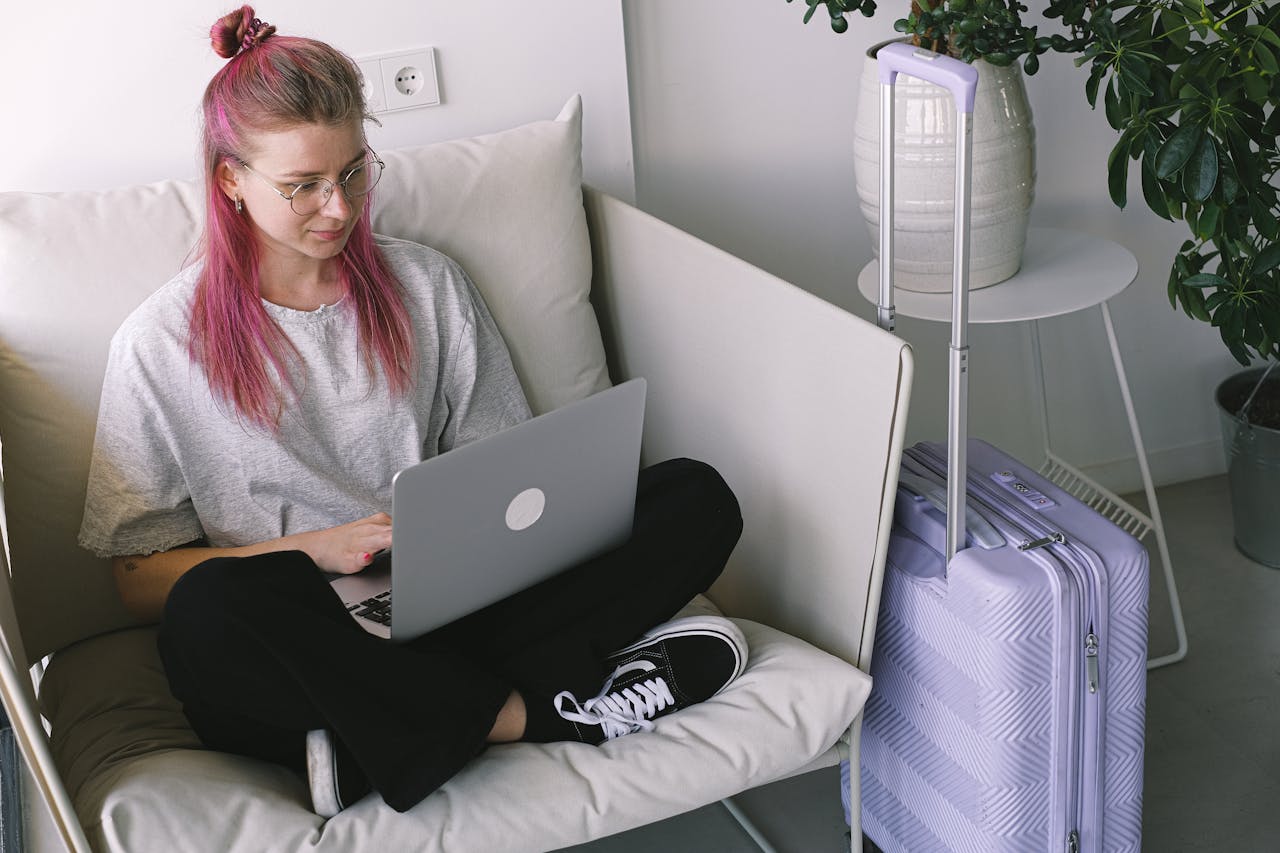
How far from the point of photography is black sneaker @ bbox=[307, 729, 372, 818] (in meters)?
1.17

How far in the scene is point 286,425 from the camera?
1456 mm

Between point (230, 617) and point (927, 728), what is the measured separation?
28.4 inches

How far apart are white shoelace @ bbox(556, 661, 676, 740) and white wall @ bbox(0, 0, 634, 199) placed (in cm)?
89

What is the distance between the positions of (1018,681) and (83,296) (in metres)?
1.10

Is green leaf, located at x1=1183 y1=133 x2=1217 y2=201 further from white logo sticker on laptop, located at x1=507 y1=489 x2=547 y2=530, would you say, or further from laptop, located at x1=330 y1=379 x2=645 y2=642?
white logo sticker on laptop, located at x1=507 y1=489 x2=547 y2=530

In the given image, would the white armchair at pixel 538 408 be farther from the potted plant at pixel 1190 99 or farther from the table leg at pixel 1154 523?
the table leg at pixel 1154 523

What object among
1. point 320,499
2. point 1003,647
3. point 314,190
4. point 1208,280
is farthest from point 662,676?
point 1208,280

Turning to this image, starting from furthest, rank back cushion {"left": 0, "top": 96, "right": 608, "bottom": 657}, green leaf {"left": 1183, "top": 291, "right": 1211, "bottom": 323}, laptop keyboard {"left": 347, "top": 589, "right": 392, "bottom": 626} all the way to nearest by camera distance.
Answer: green leaf {"left": 1183, "top": 291, "right": 1211, "bottom": 323} → back cushion {"left": 0, "top": 96, "right": 608, "bottom": 657} → laptop keyboard {"left": 347, "top": 589, "right": 392, "bottom": 626}

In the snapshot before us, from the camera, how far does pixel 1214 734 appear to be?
1.75 m

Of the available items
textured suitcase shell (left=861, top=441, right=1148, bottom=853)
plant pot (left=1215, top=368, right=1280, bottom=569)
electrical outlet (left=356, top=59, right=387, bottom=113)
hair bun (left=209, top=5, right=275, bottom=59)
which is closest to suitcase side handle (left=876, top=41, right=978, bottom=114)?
textured suitcase shell (left=861, top=441, right=1148, bottom=853)

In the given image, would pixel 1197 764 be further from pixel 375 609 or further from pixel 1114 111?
pixel 375 609

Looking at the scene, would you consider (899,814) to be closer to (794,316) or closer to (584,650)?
(584,650)

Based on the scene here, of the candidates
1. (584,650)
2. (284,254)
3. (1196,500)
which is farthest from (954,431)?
(1196,500)

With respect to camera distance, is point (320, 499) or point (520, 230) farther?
point (520, 230)
